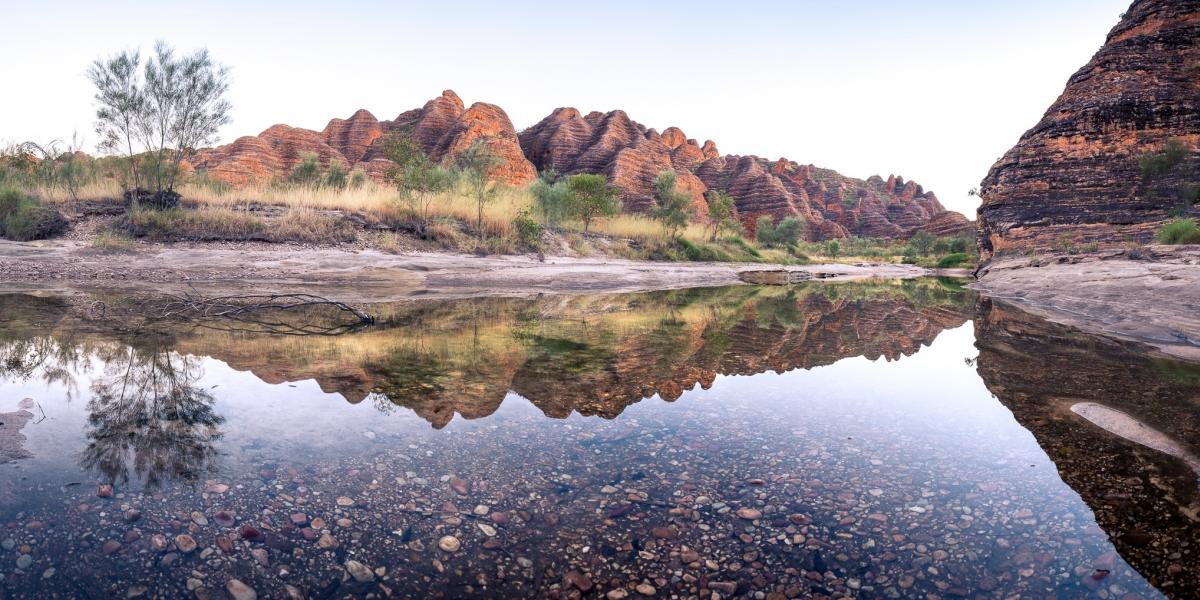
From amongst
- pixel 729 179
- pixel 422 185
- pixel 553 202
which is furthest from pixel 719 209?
pixel 729 179

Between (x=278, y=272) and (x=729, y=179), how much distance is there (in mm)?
100885

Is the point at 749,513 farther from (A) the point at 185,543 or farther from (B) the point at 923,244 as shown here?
(B) the point at 923,244

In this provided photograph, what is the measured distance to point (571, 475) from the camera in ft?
11.6

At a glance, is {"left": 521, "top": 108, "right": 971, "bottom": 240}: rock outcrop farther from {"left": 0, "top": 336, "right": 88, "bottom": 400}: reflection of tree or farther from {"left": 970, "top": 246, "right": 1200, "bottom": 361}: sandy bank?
{"left": 0, "top": 336, "right": 88, "bottom": 400}: reflection of tree

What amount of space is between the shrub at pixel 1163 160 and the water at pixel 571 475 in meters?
28.2

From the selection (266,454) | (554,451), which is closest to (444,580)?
(554,451)

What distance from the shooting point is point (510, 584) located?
7.84 feet

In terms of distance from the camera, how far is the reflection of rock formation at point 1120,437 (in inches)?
109

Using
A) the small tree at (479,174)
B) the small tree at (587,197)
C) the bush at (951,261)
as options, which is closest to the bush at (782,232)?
the bush at (951,261)

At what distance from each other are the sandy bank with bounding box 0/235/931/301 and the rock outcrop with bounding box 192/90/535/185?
47.5 m

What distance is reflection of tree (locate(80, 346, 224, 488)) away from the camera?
11.1ft

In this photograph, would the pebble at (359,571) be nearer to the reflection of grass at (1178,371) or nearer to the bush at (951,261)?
the reflection of grass at (1178,371)

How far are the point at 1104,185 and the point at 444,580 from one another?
124 feet

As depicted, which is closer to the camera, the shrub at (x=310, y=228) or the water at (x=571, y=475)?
the water at (x=571, y=475)
